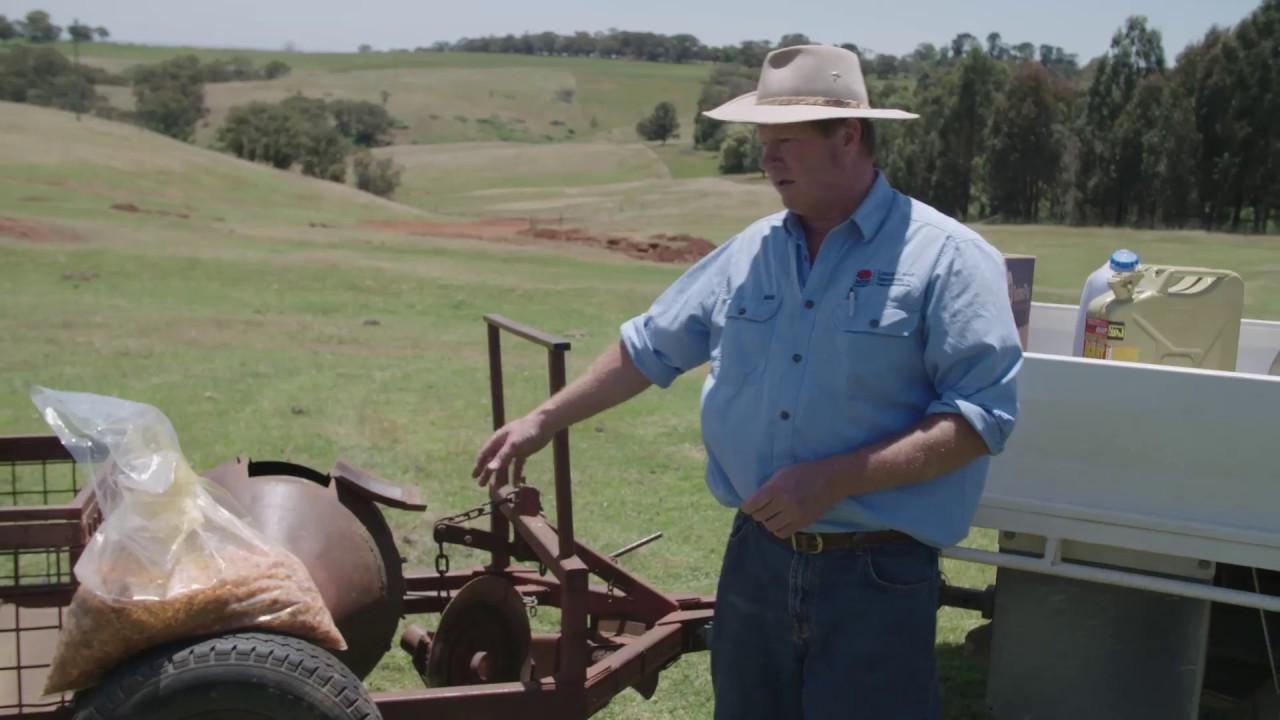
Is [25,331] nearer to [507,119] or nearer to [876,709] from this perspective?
Result: [876,709]

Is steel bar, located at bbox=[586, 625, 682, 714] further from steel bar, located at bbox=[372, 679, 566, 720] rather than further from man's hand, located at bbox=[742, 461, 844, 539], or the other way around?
A: man's hand, located at bbox=[742, 461, 844, 539]

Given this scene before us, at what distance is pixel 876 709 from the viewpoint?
284 cm

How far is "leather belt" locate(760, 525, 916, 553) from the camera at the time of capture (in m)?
2.82

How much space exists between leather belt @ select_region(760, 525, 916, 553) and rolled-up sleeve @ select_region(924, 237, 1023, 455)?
0.30 meters

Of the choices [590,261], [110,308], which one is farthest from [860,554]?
[590,261]

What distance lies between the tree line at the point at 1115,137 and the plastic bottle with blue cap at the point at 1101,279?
4210 cm

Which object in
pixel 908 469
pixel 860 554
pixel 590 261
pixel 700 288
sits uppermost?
pixel 700 288

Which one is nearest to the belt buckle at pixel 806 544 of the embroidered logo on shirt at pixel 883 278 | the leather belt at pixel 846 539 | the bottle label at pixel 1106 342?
the leather belt at pixel 846 539

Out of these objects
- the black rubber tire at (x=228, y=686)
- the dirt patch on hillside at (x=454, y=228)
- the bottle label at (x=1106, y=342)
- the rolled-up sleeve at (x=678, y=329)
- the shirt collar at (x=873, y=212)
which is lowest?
the dirt patch on hillside at (x=454, y=228)

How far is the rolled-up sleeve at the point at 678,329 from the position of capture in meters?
3.22

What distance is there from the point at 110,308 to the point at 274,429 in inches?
280

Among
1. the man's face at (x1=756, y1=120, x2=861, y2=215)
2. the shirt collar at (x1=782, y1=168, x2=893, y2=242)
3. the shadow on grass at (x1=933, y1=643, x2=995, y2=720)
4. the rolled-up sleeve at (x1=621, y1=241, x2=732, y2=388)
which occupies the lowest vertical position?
the shadow on grass at (x1=933, y1=643, x2=995, y2=720)

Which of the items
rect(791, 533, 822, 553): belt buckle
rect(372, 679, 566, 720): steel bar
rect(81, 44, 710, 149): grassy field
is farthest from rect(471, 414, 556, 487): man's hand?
rect(81, 44, 710, 149): grassy field

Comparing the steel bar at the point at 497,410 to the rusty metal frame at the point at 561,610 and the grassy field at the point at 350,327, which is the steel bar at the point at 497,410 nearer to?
the rusty metal frame at the point at 561,610
